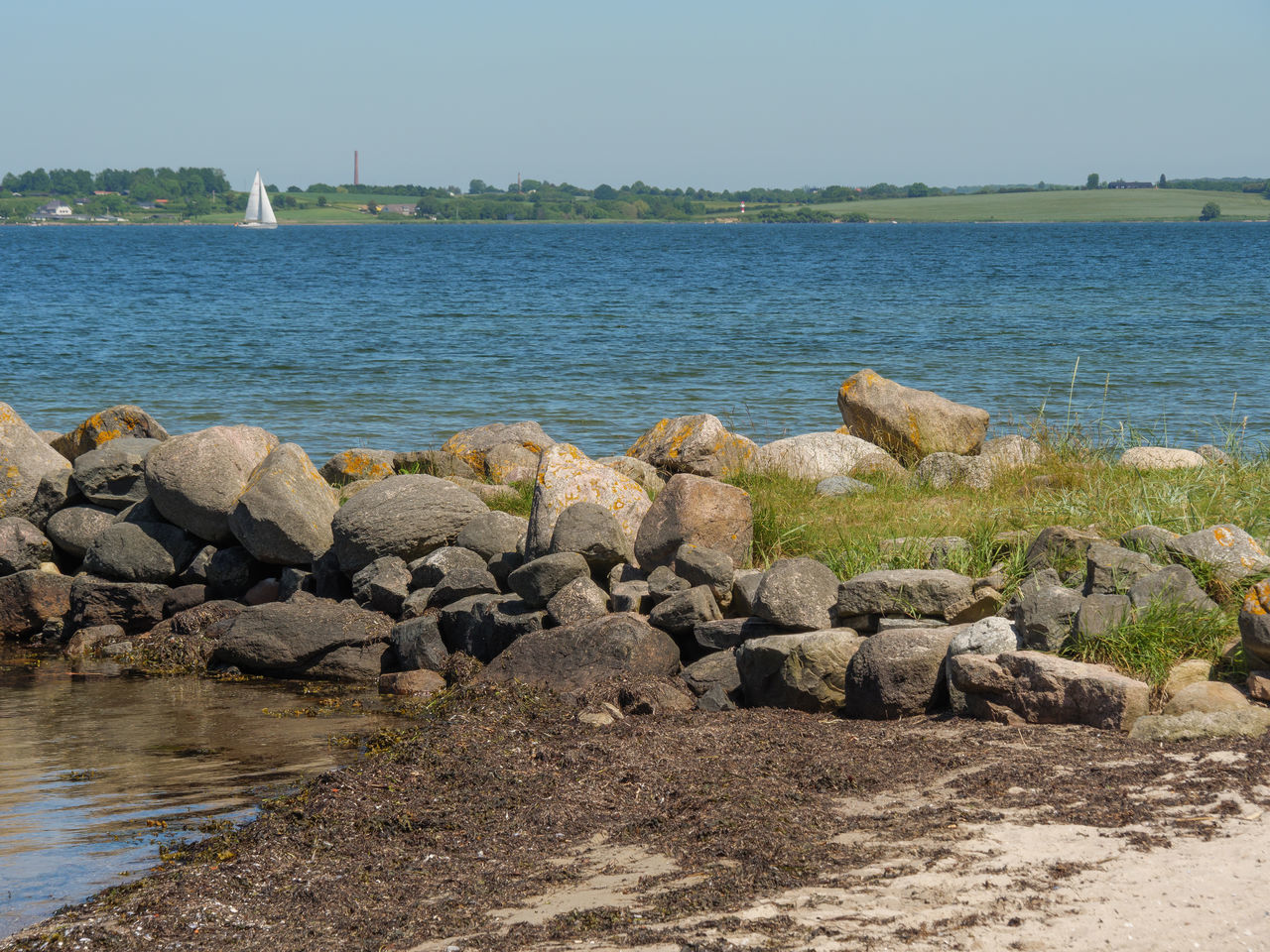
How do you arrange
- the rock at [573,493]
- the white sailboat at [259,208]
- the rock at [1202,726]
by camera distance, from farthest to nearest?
the white sailboat at [259,208] < the rock at [573,493] < the rock at [1202,726]

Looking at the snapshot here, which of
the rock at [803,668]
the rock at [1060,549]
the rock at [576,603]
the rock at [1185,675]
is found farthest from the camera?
the rock at [576,603]

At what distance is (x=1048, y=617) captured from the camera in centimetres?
609

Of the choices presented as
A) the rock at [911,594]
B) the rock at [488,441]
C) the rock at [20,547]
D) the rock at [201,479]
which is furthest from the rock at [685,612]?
the rock at [20,547]

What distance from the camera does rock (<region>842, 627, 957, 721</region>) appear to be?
242 inches

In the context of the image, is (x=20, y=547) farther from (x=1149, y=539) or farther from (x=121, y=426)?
(x=1149, y=539)

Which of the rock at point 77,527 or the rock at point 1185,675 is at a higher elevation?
the rock at point 1185,675

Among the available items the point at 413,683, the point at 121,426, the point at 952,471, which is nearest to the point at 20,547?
the point at 121,426

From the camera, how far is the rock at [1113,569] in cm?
634

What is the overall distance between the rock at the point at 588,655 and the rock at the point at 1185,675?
282cm

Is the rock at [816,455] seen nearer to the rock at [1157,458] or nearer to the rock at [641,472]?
the rock at [641,472]

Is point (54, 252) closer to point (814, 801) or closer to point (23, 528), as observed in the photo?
point (23, 528)

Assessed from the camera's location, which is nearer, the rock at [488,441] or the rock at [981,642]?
the rock at [981,642]

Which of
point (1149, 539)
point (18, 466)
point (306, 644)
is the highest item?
point (1149, 539)

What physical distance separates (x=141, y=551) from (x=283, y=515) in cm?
151
